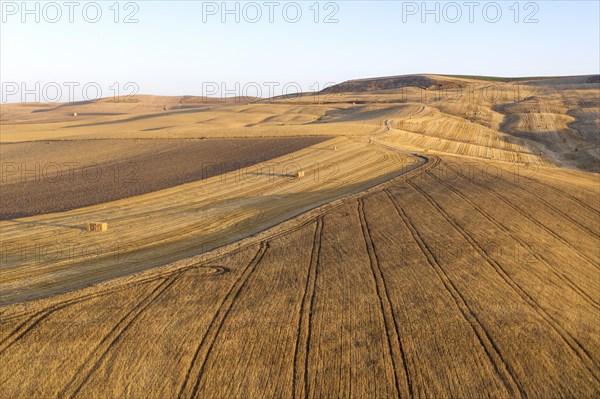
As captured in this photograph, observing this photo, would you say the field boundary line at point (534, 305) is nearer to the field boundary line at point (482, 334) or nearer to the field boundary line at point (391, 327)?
the field boundary line at point (482, 334)

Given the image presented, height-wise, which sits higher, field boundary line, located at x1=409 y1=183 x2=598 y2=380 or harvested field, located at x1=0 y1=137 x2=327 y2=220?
harvested field, located at x1=0 y1=137 x2=327 y2=220

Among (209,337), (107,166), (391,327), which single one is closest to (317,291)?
(391,327)

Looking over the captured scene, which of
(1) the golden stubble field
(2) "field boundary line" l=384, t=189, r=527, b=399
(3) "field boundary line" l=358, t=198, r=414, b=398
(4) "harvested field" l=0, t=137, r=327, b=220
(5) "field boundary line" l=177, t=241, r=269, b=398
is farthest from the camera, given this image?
(4) "harvested field" l=0, t=137, r=327, b=220

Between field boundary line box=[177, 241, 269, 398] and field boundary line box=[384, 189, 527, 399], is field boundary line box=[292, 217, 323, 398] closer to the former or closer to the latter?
field boundary line box=[177, 241, 269, 398]

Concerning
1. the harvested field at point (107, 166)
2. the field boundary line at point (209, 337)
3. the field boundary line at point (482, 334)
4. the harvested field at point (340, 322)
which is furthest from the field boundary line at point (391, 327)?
the harvested field at point (107, 166)

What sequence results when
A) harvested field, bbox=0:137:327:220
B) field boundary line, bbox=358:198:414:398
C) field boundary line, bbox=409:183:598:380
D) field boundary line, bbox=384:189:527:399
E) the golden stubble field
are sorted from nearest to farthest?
field boundary line, bbox=358:198:414:398 → field boundary line, bbox=384:189:527:399 → the golden stubble field → field boundary line, bbox=409:183:598:380 → harvested field, bbox=0:137:327:220

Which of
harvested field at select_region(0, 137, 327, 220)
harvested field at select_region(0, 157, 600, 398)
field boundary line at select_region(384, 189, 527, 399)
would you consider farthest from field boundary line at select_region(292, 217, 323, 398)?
harvested field at select_region(0, 137, 327, 220)

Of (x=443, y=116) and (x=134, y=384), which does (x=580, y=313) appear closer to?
(x=134, y=384)

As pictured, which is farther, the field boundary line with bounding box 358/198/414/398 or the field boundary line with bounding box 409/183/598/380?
the field boundary line with bounding box 409/183/598/380
